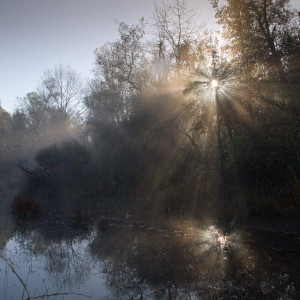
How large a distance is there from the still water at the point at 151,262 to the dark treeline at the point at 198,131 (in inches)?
68.2

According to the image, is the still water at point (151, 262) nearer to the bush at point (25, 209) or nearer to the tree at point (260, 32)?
the bush at point (25, 209)

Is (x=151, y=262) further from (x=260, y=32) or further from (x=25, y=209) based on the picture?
(x=260, y=32)

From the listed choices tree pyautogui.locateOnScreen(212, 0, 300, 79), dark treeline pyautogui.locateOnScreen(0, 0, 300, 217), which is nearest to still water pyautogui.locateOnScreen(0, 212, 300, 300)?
dark treeline pyautogui.locateOnScreen(0, 0, 300, 217)

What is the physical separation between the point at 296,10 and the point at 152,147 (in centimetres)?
998

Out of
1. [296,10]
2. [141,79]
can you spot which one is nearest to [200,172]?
[296,10]

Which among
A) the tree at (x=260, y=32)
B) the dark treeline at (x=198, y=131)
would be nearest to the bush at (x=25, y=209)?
the dark treeline at (x=198, y=131)

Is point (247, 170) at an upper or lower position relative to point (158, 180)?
lower

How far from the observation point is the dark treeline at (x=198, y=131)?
33.1ft

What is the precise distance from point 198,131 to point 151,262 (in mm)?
10496

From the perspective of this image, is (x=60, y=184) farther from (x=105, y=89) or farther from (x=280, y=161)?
(x=280, y=161)

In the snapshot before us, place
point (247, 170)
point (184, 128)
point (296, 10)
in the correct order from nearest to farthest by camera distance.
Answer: point (247, 170), point (296, 10), point (184, 128)

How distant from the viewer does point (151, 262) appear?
5801mm

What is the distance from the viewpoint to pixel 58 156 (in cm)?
2131

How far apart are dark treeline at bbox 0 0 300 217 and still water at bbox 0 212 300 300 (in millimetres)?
1731
